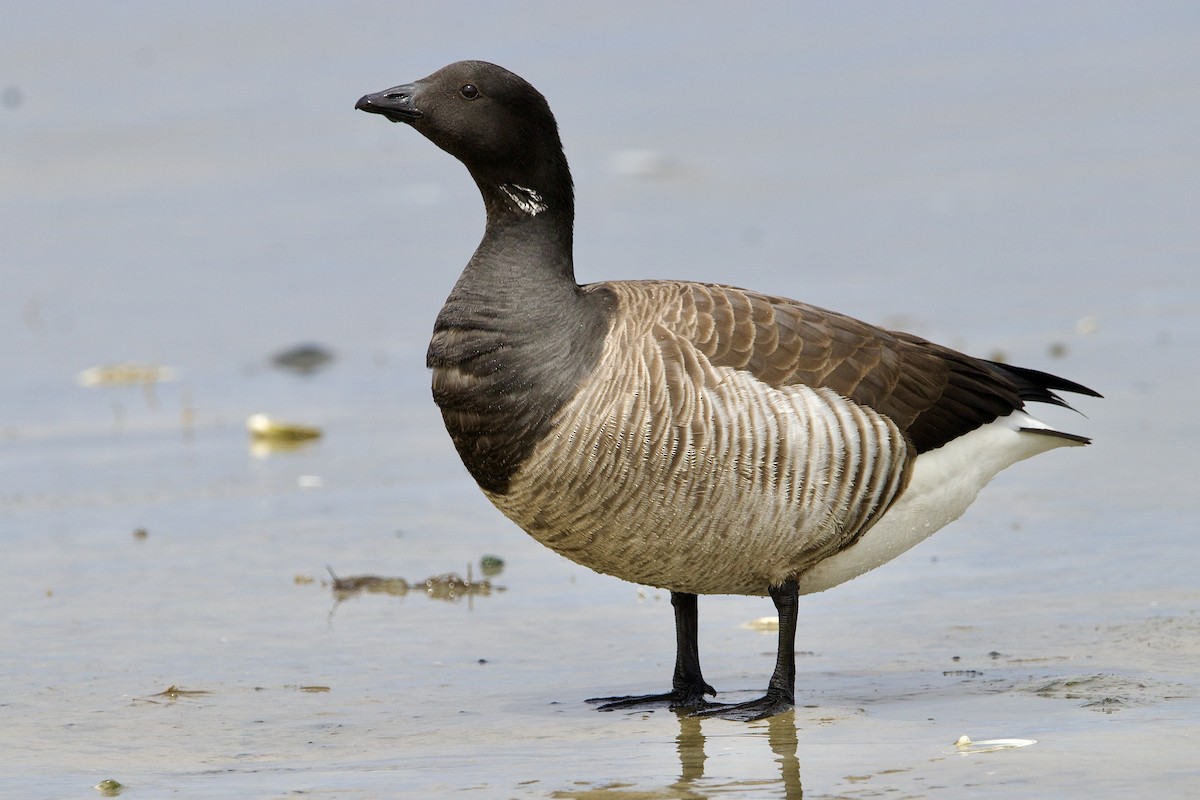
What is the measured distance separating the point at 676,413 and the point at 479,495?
4.13 m

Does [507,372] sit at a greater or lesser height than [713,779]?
greater

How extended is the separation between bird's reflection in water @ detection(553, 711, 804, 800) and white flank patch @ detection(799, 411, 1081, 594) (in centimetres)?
77

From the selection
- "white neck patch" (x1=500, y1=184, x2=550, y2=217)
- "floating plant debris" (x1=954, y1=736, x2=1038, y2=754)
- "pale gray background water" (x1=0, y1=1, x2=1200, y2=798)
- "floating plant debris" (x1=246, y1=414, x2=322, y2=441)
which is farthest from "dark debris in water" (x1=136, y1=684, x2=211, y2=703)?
"floating plant debris" (x1=246, y1=414, x2=322, y2=441)

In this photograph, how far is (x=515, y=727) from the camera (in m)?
6.54

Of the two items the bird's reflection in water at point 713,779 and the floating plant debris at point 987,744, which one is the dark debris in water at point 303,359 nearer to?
the bird's reflection in water at point 713,779

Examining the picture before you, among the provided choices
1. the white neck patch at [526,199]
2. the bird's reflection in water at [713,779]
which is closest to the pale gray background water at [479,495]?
the bird's reflection in water at [713,779]

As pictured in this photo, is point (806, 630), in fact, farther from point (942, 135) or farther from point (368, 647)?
point (942, 135)

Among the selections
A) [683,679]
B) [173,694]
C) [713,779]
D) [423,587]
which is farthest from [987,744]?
[423,587]

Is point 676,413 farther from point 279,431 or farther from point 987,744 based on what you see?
point 279,431

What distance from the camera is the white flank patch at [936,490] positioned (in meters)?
6.90

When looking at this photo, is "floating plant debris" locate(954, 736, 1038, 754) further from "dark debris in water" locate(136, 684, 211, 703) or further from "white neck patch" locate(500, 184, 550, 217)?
"dark debris in water" locate(136, 684, 211, 703)

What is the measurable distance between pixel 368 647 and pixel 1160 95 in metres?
16.9

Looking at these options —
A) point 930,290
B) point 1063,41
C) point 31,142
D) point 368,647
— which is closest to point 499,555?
point 368,647

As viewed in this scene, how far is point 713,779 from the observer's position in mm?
5777
